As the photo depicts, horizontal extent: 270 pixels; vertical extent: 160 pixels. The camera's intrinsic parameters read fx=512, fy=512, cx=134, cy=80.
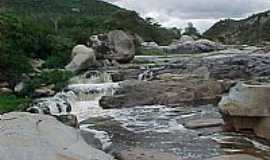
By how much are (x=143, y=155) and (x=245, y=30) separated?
69754mm

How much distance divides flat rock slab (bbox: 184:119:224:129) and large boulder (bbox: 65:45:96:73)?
38.8 ft

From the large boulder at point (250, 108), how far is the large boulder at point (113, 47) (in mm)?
17744

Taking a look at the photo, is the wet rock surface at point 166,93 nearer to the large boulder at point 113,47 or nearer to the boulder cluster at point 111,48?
the boulder cluster at point 111,48

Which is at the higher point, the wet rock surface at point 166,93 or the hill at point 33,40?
the hill at point 33,40

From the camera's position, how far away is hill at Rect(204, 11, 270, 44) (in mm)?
70637

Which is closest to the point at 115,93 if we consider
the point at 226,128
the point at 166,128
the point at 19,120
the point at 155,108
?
the point at 155,108

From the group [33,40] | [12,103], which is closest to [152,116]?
[12,103]

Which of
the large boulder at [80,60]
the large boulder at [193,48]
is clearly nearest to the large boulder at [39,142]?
the large boulder at [80,60]

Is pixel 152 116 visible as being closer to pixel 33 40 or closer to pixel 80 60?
pixel 80 60

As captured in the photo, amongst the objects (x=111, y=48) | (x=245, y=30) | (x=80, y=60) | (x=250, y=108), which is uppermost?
(x=245, y=30)

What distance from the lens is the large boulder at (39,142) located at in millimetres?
5766

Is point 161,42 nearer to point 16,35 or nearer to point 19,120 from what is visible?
point 16,35

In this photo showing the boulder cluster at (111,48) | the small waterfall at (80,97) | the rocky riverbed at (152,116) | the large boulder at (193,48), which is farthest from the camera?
the large boulder at (193,48)

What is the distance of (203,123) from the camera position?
14.6 meters
